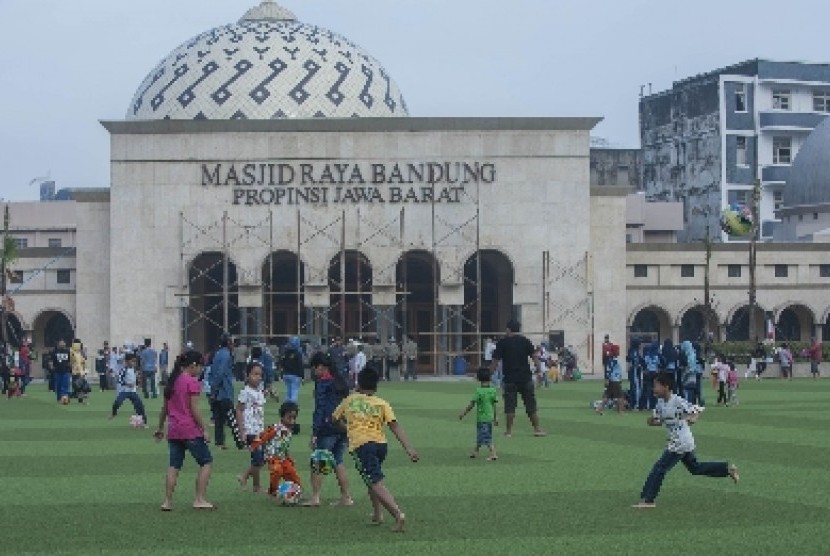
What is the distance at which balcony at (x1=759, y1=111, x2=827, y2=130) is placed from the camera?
10056 cm

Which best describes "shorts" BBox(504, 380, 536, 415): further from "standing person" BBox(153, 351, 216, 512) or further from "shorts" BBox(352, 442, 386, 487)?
"shorts" BBox(352, 442, 386, 487)

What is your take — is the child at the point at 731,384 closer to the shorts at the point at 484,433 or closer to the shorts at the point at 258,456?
the shorts at the point at 484,433

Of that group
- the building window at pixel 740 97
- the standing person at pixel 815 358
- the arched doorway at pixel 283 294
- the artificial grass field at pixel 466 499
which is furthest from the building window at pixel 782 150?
the artificial grass field at pixel 466 499

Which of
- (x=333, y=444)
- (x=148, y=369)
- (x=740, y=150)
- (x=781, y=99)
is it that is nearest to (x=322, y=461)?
(x=333, y=444)

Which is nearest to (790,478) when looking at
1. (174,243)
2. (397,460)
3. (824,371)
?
(397,460)

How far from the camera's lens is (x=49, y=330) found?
65500mm

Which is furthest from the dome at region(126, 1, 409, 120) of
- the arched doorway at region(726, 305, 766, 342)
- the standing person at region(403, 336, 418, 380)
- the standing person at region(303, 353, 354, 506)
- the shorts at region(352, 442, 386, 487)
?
the shorts at region(352, 442, 386, 487)

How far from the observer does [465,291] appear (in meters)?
62.4

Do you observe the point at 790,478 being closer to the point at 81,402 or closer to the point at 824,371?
the point at 81,402

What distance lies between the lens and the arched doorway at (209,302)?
197 feet

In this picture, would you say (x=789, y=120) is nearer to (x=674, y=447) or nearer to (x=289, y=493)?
(x=674, y=447)

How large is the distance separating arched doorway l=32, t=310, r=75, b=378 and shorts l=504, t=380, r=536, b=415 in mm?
41548

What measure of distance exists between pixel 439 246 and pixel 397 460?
3917cm

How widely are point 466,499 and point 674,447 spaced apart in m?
2.08
